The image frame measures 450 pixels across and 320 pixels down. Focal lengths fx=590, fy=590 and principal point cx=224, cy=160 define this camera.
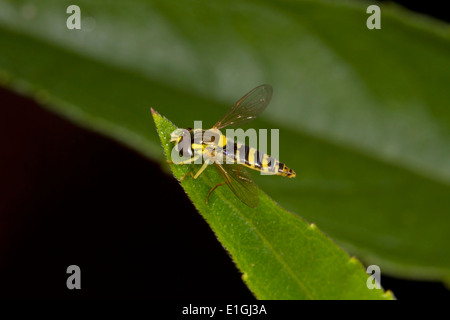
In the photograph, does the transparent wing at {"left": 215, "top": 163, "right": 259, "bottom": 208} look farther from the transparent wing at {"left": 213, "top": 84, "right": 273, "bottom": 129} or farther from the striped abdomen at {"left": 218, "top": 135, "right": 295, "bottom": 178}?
the transparent wing at {"left": 213, "top": 84, "right": 273, "bottom": 129}

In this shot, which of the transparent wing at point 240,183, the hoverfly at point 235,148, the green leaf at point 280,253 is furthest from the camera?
the hoverfly at point 235,148

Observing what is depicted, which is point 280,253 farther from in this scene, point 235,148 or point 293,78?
point 293,78

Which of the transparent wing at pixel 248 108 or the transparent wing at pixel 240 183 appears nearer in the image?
the transparent wing at pixel 240 183

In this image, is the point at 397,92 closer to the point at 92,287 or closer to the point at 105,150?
the point at 105,150

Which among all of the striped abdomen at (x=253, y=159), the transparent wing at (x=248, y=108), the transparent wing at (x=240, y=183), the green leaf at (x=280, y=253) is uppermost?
the transparent wing at (x=248, y=108)

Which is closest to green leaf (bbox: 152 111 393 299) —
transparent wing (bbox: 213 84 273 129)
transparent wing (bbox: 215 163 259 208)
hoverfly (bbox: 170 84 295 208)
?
transparent wing (bbox: 215 163 259 208)

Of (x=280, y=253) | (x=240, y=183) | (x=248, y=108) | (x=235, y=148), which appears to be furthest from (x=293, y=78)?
(x=280, y=253)

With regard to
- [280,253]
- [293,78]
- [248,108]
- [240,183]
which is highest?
[293,78]

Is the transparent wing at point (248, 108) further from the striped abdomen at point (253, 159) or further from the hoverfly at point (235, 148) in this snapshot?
the striped abdomen at point (253, 159)

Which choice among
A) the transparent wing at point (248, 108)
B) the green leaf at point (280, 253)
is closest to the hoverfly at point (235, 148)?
the transparent wing at point (248, 108)
